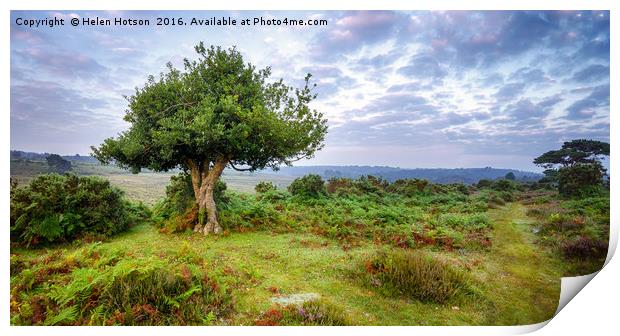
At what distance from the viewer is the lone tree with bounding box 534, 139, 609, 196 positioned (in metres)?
10.6

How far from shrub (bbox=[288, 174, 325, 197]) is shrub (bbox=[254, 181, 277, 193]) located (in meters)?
1.16

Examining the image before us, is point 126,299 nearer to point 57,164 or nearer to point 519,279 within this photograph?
point 57,164

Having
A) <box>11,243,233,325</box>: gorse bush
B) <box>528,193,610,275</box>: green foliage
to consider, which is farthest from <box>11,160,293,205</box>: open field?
<box>528,193,610,275</box>: green foliage

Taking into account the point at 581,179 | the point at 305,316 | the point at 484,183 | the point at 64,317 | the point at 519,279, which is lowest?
the point at 519,279

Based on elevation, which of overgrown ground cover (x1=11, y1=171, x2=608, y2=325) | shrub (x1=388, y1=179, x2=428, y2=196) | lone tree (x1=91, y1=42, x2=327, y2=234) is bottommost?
overgrown ground cover (x1=11, y1=171, x2=608, y2=325)

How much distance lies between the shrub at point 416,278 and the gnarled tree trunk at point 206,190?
6706 mm

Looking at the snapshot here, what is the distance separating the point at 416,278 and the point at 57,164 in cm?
1165

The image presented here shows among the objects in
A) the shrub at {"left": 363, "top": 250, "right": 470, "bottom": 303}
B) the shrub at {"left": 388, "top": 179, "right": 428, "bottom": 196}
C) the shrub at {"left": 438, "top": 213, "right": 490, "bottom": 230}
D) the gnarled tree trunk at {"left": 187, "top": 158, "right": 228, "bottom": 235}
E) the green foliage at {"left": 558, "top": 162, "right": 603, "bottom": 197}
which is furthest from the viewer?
the shrub at {"left": 388, "top": 179, "right": 428, "bottom": 196}

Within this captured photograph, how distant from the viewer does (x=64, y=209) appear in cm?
1055

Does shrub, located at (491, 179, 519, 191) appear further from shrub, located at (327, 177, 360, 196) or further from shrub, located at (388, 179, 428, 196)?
shrub, located at (327, 177, 360, 196)

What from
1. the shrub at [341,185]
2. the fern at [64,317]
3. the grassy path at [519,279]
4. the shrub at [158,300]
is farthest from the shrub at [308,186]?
the fern at [64,317]

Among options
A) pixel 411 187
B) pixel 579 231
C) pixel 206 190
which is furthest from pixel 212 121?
pixel 411 187
